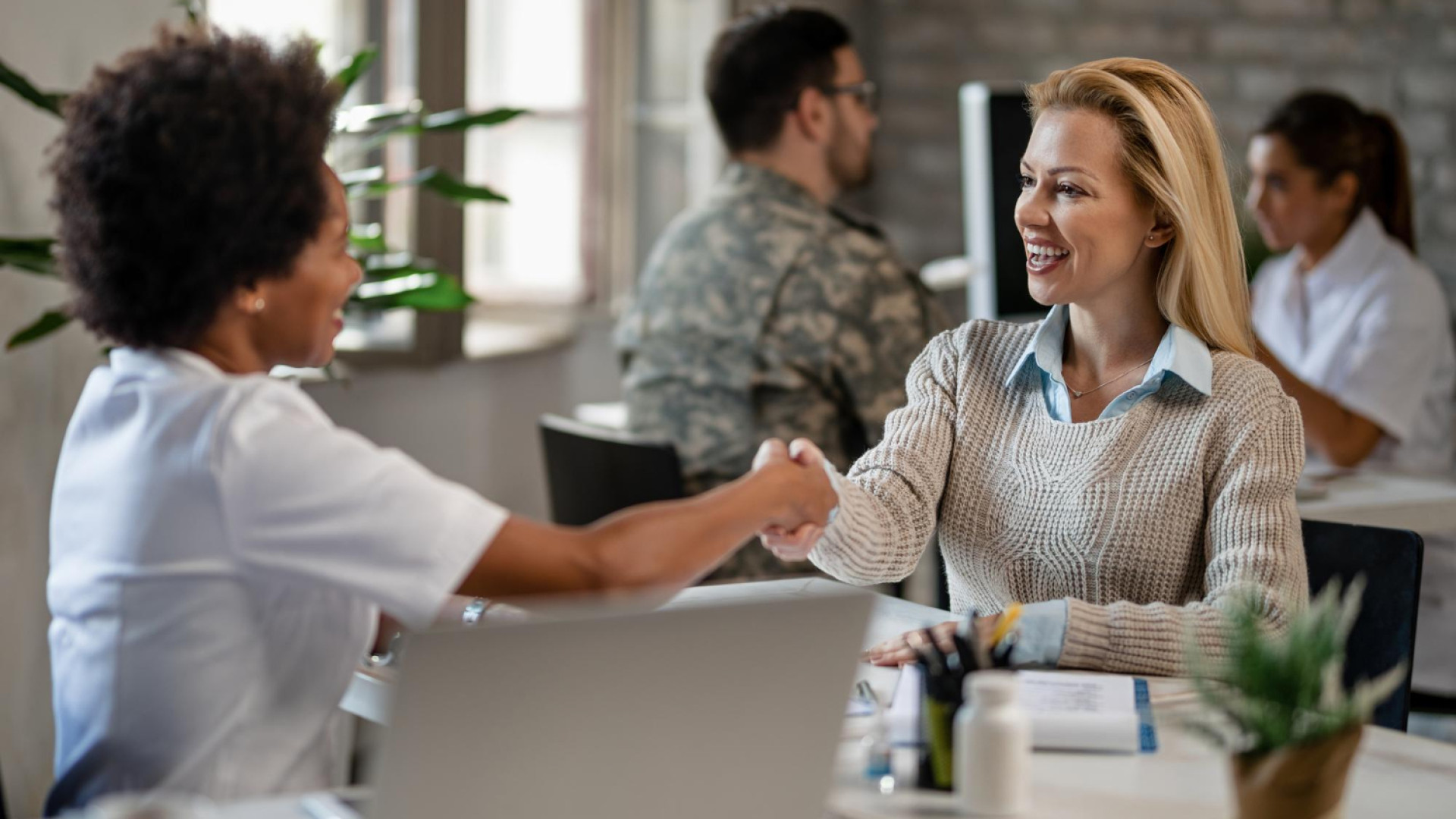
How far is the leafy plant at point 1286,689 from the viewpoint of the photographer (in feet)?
3.33

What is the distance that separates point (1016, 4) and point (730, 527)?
3.86 meters

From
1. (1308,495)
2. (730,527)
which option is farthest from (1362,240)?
(730,527)

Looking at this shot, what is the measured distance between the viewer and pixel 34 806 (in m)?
2.61

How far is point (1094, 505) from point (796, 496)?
371 mm

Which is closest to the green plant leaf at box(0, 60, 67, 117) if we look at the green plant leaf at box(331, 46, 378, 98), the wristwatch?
the green plant leaf at box(331, 46, 378, 98)

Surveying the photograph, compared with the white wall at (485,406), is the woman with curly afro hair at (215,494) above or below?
above

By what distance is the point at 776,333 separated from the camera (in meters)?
2.92

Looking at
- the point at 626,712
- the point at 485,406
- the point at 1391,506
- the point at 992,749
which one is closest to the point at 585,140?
the point at 485,406

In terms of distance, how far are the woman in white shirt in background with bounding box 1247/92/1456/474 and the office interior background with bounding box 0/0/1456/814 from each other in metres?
1.02

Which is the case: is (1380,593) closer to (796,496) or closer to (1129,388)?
(1129,388)

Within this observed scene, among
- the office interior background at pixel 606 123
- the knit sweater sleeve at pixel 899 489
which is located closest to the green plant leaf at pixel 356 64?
the office interior background at pixel 606 123

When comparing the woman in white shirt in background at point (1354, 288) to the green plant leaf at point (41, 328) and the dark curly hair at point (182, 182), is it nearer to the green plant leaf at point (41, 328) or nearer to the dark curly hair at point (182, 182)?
the green plant leaf at point (41, 328)

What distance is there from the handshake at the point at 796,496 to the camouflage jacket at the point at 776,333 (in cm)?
117

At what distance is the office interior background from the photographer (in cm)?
378
